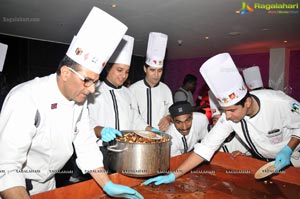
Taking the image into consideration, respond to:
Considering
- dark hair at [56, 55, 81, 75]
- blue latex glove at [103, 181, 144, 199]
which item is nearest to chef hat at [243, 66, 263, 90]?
blue latex glove at [103, 181, 144, 199]

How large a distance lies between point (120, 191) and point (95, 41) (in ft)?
2.72

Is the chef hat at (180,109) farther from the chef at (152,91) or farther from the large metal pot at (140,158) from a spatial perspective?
the large metal pot at (140,158)

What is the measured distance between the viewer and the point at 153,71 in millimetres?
2629

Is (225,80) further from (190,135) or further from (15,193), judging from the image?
(15,193)

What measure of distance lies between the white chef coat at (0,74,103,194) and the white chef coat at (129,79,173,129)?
1262 mm

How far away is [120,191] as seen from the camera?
1321mm

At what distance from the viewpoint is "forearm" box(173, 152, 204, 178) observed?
181cm

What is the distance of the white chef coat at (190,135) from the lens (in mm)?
2389

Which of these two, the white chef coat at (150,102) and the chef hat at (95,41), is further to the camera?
the white chef coat at (150,102)

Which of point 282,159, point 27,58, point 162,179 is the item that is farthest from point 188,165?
point 27,58

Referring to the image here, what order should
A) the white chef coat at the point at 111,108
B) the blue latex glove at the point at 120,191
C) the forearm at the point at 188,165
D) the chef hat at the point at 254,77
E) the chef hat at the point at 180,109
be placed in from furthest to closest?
the chef hat at the point at 254,77
the chef hat at the point at 180,109
the white chef coat at the point at 111,108
the forearm at the point at 188,165
the blue latex glove at the point at 120,191

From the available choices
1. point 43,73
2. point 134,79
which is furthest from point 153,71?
point 134,79

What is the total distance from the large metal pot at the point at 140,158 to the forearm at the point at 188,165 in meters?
0.36

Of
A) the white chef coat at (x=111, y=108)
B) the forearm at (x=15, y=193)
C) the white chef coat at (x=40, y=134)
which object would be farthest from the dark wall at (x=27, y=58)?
the forearm at (x=15, y=193)
